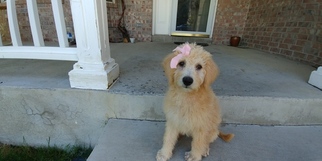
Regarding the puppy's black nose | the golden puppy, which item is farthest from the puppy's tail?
the puppy's black nose

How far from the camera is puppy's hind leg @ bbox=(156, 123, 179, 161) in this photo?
1.27m

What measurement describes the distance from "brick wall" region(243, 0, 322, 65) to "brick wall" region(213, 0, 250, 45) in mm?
197

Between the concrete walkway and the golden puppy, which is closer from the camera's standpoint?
the golden puppy

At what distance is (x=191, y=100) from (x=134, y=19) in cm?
397

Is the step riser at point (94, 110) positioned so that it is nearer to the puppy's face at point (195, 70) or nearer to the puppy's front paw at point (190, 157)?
the puppy's front paw at point (190, 157)

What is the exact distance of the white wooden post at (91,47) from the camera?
149cm

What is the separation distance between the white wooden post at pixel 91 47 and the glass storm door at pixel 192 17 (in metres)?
3.37

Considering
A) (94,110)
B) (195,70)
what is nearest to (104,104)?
(94,110)

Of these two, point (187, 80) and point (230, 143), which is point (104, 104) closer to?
point (187, 80)

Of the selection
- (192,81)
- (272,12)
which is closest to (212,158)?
(192,81)

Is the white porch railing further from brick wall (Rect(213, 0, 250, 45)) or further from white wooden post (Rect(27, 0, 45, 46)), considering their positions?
brick wall (Rect(213, 0, 250, 45))

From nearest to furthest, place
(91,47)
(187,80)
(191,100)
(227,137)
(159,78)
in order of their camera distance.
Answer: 1. (187,80)
2. (191,100)
3. (227,137)
4. (91,47)
5. (159,78)

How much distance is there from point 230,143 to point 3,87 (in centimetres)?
220

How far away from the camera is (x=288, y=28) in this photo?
331cm
